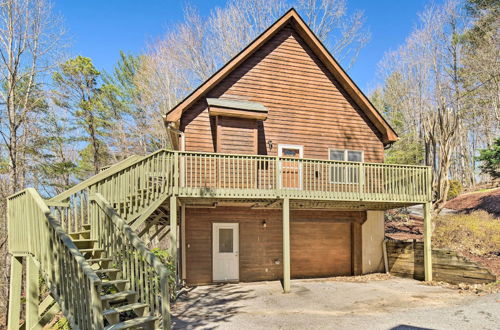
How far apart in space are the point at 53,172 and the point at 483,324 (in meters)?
22.8

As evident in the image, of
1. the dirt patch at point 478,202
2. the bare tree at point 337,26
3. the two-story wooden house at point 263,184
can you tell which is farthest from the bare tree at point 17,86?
the dirt patch at point 478,202

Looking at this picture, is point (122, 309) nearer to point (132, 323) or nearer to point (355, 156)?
point (132, 323)

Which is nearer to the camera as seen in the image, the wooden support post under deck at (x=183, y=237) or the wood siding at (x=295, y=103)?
the wooden support post under deck at (x=183, y=237)

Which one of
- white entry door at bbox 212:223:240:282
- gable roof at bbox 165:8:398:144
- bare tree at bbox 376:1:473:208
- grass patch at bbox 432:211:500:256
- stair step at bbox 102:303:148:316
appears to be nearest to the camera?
stair step at bbox 102:303:148:316

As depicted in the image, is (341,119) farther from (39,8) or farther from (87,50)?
(87,50)

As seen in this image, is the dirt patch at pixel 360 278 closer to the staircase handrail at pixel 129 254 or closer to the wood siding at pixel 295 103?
the wood siding at pixel 295 103

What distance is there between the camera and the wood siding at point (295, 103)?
13070mm

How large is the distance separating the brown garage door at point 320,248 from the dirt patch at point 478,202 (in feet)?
41.4

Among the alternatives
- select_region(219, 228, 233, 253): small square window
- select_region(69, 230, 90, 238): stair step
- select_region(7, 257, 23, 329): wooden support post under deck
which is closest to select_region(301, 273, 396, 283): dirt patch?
select_region(219, 228, 233, 253): small square window

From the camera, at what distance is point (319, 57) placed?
14367 millimetres

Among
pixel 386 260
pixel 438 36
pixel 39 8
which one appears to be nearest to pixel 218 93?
pixel 386 260

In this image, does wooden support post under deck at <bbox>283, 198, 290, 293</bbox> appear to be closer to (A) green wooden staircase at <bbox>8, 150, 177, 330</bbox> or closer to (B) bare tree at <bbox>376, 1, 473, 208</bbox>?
(A) green wooden staircase at <bbox>8, 150, 177, 330</bbox>

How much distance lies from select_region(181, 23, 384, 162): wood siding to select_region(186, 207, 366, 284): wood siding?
2478 millimetres

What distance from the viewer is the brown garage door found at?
13352mm
